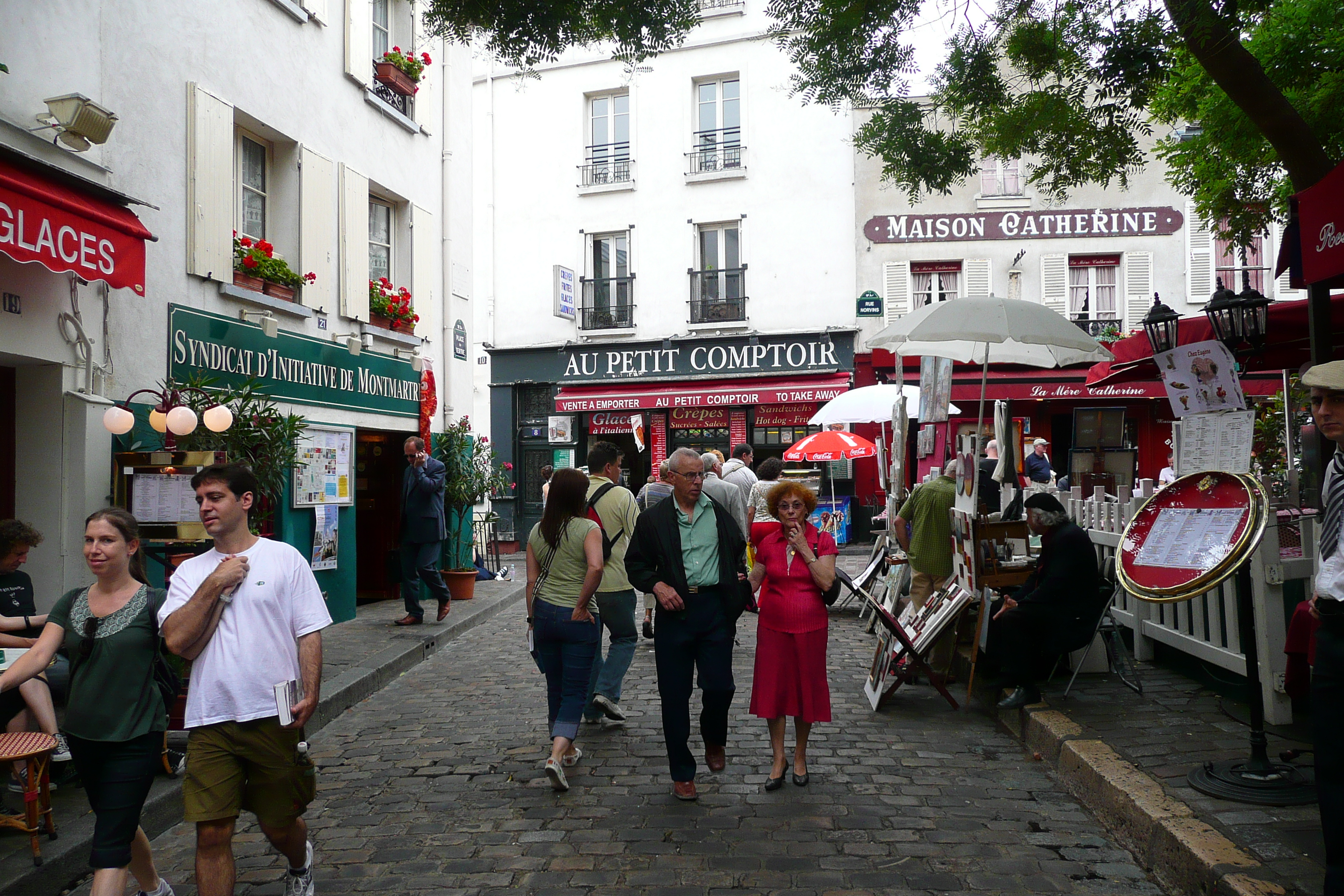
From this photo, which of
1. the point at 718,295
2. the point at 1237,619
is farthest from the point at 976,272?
the point at 1237,619

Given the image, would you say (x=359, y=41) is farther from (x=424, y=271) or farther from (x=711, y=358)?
(x=711, y=358)

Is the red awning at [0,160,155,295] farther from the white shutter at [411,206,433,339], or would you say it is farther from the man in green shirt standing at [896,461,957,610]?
the man in green shirt standing at [896,461,957,610]

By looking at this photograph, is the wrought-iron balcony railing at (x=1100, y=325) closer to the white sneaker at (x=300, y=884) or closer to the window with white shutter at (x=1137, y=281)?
the window with white shutter at (x=1137, y=281)

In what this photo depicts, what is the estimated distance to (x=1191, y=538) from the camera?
173 inches

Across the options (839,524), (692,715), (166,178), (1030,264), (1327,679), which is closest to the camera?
(1327,679)

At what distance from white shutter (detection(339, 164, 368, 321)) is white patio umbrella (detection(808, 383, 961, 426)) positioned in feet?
17.8

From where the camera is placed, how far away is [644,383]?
21.8 metres

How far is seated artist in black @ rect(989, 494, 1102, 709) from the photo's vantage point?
6340mm

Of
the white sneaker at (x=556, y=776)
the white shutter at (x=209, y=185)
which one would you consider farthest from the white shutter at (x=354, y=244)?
the white sneaker at (x=556, y=776)

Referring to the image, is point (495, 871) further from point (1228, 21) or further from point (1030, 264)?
point (1030, 264)

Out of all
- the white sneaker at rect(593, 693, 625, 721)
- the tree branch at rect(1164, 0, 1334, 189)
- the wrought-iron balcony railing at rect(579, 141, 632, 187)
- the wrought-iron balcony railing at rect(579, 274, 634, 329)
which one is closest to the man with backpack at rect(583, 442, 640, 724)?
the white sneaker at rect(593, 693, 625, 721)

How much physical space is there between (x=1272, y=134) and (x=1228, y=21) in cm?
63

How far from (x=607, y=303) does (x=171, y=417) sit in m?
16.0

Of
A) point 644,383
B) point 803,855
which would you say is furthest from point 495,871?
point 644,383
